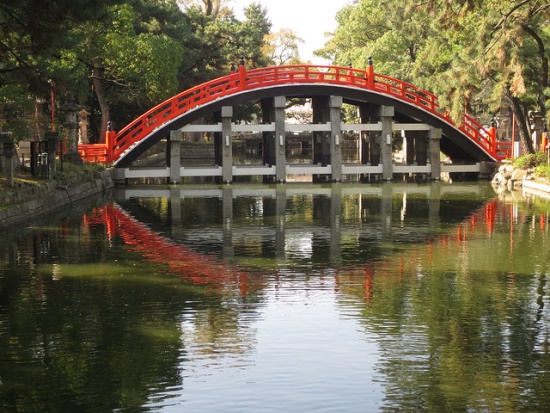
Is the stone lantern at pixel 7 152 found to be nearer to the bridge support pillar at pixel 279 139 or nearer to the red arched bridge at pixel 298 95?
the red arched bridge at pixel 298 95

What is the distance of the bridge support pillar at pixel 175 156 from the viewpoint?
39.2m

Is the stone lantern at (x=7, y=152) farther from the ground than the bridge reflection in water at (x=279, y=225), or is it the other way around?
the stone lantern at (x=7, y=152)

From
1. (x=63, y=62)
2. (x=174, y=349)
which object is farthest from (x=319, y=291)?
(x=63, y=62)

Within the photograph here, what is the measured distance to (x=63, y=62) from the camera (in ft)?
103

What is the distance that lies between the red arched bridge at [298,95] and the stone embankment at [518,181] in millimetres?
2868

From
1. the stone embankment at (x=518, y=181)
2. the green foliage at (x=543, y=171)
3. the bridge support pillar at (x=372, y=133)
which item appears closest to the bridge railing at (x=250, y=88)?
the bridge support pillar at (x=372, y=133)

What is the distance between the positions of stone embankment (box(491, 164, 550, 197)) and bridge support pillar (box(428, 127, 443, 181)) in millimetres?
2834

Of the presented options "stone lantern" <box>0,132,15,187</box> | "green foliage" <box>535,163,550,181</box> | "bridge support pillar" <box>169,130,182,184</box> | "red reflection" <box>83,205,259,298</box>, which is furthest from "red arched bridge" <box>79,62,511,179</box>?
"red reflection" <box>83,205,259,298</box>

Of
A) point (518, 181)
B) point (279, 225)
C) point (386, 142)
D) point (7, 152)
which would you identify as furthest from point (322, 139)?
point (7, 152)

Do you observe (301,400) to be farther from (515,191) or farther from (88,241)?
(515,191)

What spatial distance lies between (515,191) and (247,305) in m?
23.6

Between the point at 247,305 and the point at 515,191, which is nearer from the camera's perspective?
the point at 247,305

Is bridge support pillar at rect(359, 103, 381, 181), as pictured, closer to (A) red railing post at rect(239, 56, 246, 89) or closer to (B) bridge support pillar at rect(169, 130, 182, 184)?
(A) red railing post at rect(239, 56, 246, 89)

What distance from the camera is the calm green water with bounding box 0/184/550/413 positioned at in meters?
9.51
